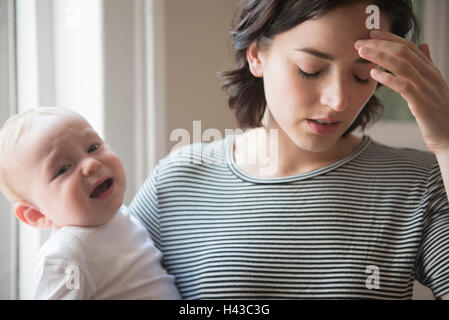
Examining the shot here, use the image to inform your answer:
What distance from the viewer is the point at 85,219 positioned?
67cm

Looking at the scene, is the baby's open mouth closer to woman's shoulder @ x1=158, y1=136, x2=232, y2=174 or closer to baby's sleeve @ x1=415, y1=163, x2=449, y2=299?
woman's shoulder @ x1=158, y1=136, x2=232, y2=174

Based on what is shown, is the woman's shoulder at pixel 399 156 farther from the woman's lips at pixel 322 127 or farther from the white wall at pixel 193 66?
the white wall at pixel 193 66

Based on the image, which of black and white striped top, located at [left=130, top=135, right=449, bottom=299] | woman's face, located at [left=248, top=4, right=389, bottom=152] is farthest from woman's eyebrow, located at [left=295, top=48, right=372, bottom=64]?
black and white striped top, located at [left=130, top=135, right=449, bottom=299]

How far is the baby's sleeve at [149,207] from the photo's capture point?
859mm

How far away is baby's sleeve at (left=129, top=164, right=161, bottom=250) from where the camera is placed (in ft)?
2.82

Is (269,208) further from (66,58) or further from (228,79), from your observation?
Result: (66,58)

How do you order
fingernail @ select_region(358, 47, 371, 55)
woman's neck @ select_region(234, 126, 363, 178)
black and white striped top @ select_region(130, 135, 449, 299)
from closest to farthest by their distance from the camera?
fingernail @ select_region(358, 47, 371, 55) → black and white striped top @ select_region(130, 135, 449, 299) → woman's neck @ select_region(234, 126, 363, 178)

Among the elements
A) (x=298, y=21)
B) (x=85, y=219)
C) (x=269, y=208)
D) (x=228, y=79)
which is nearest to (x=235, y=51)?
(x=228, y=79)

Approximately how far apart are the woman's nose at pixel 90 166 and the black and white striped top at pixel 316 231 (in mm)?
240

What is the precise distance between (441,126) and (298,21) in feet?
0.92

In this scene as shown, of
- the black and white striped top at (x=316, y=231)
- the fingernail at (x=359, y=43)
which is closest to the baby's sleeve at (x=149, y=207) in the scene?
the black and white striped top at (x=316, y=231)

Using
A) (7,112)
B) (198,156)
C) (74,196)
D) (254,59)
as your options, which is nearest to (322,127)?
(254,59)

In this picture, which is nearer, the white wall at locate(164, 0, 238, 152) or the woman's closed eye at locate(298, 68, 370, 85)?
the woman's closed eye at locate(298, 68, 370, 85)

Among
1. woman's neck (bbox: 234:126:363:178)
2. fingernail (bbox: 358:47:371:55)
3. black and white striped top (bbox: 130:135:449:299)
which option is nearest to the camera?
fingernail (bbox: 358:47:371:55)
